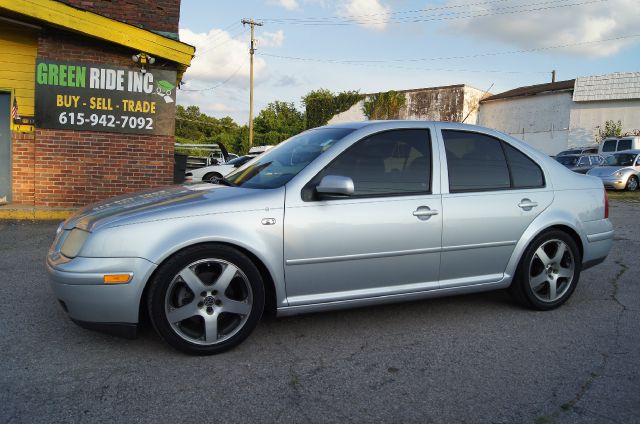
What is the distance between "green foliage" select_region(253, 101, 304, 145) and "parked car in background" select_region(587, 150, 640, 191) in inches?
940

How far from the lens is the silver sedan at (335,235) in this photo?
10.4ft

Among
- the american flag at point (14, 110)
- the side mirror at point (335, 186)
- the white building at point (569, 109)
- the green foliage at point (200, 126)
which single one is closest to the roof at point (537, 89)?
the white building at point (569, 109)

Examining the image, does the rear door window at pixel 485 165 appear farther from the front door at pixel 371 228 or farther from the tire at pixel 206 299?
the tire at pixel 206 299

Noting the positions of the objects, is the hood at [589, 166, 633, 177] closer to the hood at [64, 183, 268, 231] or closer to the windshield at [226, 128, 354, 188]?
the windshield at [226, 128, 354, 188]

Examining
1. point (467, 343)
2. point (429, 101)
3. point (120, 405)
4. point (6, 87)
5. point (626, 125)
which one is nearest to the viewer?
point (120, 405)

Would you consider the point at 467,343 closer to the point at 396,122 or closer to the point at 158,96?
the point at 396,122

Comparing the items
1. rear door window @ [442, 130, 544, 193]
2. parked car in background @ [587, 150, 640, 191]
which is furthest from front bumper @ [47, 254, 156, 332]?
parked car in background @ [587, 150, 640, 191]

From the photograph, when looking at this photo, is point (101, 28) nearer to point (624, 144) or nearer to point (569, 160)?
point (569, 160)

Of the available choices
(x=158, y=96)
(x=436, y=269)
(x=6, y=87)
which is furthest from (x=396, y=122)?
(x=6, y=87)

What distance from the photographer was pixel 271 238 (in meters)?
3.36

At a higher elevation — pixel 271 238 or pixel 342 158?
pixel 342 158

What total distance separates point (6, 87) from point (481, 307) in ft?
29.1

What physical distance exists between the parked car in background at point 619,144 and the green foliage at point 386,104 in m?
14.3

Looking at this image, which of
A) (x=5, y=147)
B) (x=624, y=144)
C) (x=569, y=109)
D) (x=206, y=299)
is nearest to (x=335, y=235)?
(x=206, y=299)
